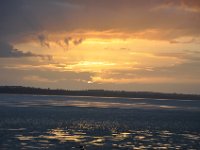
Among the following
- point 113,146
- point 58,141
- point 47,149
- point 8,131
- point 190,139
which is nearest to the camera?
point 47,149

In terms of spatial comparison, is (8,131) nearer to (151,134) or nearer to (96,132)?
(96,132)

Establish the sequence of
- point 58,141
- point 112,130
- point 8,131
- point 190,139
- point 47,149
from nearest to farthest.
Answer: point 47,149 → point 58,141 → point 190,139 → point 8,131 → point 112,130

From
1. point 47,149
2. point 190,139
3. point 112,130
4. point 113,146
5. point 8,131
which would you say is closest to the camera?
point 47,149

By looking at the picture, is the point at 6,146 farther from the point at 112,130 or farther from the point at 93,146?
the point at 112,130

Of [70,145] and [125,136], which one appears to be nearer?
Answer: [70,145]

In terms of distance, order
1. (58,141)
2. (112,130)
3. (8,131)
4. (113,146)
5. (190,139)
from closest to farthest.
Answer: (113,146), (58,141), (190,139), (8,131), (112,130)

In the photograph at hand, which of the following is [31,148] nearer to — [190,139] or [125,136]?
[125,136]

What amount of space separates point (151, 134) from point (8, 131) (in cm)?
1985

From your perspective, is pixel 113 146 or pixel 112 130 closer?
pixel 113 146

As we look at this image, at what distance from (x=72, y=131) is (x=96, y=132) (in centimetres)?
354

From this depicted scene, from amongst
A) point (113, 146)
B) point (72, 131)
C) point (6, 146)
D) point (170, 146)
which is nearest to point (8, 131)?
point (72, 131)

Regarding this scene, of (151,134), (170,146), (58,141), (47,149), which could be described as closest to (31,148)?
(47,149)

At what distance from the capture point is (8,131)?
60.7 m

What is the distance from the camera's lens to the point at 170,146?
5003 cm
